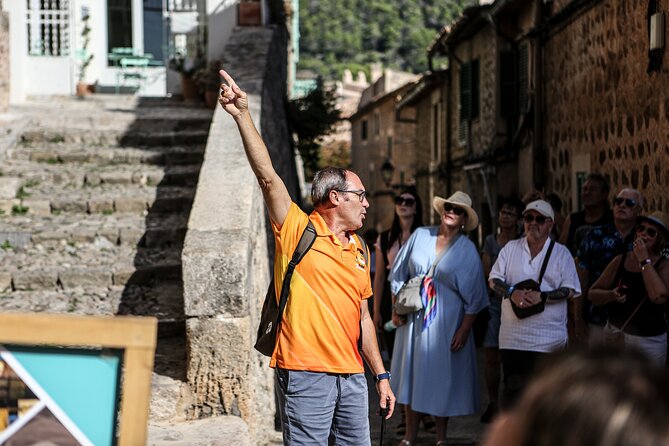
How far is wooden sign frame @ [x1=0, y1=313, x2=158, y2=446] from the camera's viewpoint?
2381mm

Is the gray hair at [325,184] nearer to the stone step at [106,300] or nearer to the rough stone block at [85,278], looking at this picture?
the stone step at [106,300]

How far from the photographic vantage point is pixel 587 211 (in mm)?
8070

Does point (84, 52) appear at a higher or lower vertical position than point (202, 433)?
higher

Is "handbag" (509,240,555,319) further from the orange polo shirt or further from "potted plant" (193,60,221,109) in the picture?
"potted plant" (193,60,221,109)

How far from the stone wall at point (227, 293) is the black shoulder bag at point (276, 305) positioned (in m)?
1.08

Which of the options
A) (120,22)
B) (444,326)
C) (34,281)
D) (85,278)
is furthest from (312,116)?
(444,326)

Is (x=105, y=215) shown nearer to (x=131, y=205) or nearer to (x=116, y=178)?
(x=131, y=205)

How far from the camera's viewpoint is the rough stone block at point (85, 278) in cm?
743

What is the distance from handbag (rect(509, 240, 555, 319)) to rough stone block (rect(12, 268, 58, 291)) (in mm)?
3116

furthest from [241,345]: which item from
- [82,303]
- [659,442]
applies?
[659,442]

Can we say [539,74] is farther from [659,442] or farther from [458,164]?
[659,442]

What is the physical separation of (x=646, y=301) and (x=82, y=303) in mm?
3579

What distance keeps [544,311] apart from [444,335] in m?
0.71

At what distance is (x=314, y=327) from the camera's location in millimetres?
4562
